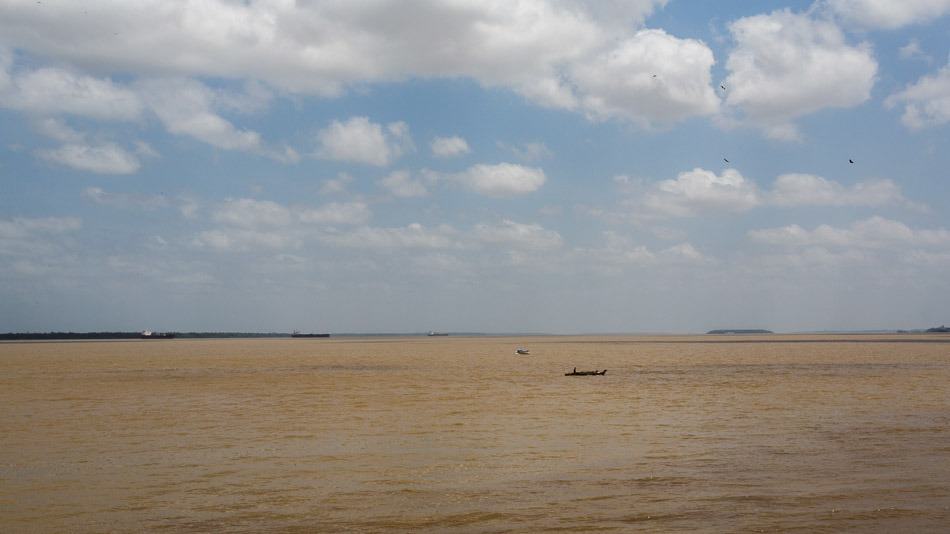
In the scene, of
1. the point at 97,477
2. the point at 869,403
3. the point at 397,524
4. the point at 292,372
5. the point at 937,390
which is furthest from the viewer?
the point at 292,372

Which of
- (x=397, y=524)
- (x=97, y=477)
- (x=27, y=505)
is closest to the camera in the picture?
(x=397, y=524)

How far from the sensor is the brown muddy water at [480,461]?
14227 mm

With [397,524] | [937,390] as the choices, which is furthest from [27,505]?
[937,390]

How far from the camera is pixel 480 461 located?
1977cm

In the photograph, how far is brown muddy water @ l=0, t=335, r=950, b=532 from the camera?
14227 millimetres

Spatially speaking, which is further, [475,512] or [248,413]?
[248,413]

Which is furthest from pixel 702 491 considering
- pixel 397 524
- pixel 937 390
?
pixel 937 390

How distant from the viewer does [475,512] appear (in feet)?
48.1

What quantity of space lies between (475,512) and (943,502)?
834 cm

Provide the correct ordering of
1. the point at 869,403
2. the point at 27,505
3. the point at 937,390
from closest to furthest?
1. the point at 27,505
2. the point at 869,403
3. the point at 937,390

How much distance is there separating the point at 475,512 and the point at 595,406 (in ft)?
60.7

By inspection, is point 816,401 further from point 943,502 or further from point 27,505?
point 27,505

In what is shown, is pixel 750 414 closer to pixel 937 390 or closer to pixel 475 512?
pixel 937 390

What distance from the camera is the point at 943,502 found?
1466cm
